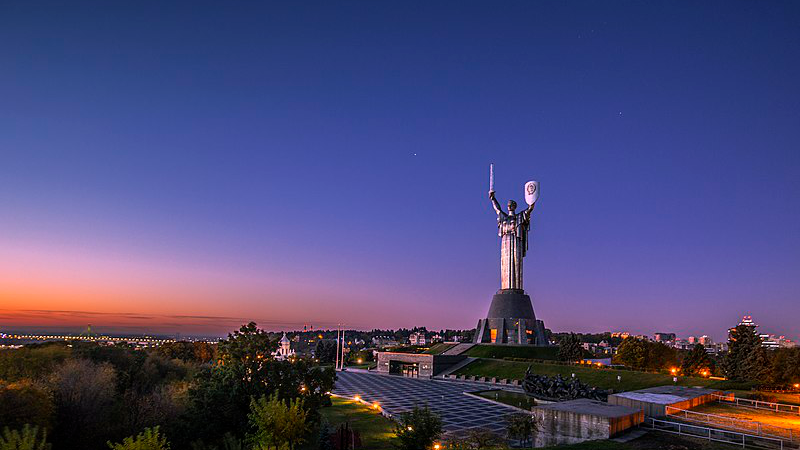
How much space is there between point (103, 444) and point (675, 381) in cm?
4156

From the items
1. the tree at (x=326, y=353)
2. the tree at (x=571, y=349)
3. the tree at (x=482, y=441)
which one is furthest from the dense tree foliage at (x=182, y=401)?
the tree at (x=326, y=353)

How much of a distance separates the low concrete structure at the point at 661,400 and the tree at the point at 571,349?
37.9 metres

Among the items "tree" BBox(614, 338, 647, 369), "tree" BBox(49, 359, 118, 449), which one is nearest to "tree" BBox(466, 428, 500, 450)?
"tree" BBox(49, 359, 118, 449)

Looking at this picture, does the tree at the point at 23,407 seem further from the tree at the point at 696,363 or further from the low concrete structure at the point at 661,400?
the tree at the point at 696,363

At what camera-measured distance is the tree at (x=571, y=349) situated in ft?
212

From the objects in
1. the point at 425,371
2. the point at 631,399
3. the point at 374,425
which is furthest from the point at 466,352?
the point at 631,399

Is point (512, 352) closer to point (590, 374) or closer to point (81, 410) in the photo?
point (590, 374)

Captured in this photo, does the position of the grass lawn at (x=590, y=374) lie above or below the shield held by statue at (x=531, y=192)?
below

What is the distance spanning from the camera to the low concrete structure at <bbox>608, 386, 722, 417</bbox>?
72.0ft

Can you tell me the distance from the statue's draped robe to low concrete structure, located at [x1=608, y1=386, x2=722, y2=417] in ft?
173

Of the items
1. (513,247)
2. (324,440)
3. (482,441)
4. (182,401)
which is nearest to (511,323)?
(513,247)

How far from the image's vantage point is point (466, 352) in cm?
7075

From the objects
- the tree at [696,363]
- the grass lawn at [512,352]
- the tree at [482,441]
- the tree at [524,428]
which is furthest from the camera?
the grass lawn at [512,352]

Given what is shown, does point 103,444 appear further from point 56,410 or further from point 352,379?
point 352,379
